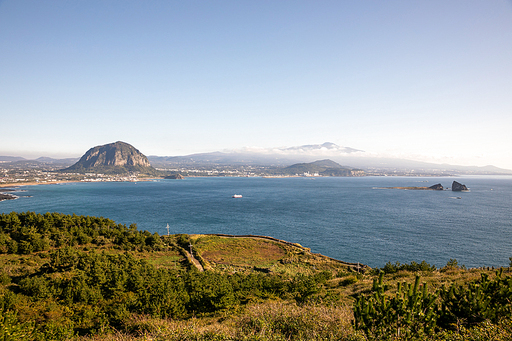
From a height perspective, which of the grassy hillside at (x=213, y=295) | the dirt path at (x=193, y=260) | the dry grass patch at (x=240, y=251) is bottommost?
the dry grass patch at (x=240, y=251)

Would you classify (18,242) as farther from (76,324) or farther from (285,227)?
(285,227)

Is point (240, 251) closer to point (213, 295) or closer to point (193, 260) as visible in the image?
point (193, 260)

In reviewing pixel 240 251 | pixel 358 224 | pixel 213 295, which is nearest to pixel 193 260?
pixel 240 251

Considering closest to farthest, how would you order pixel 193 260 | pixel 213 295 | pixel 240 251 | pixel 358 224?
pixel 213 295, pixel 193 260, pixel 240 251, pixel 358 224

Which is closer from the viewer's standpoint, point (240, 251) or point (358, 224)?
point (240, 251)

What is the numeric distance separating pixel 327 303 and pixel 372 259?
95.1 ft

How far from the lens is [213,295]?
15688 mm

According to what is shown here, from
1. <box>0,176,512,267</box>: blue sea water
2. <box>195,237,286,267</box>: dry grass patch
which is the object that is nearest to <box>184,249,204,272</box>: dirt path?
<box>195,237,286,267</box>: dry grass patch

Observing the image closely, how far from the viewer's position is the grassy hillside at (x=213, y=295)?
7.91m

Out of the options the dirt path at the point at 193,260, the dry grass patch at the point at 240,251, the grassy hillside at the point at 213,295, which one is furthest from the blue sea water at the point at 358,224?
the dirt path at the point at 193,260

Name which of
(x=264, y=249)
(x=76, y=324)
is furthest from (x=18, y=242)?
(x=264, y=249)

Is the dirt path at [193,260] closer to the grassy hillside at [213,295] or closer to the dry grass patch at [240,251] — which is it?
the grassy hillside at [213,295]

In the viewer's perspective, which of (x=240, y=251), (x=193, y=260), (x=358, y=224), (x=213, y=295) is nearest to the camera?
(x=213, y=295)

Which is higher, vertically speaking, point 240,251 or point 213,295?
point 213,295
